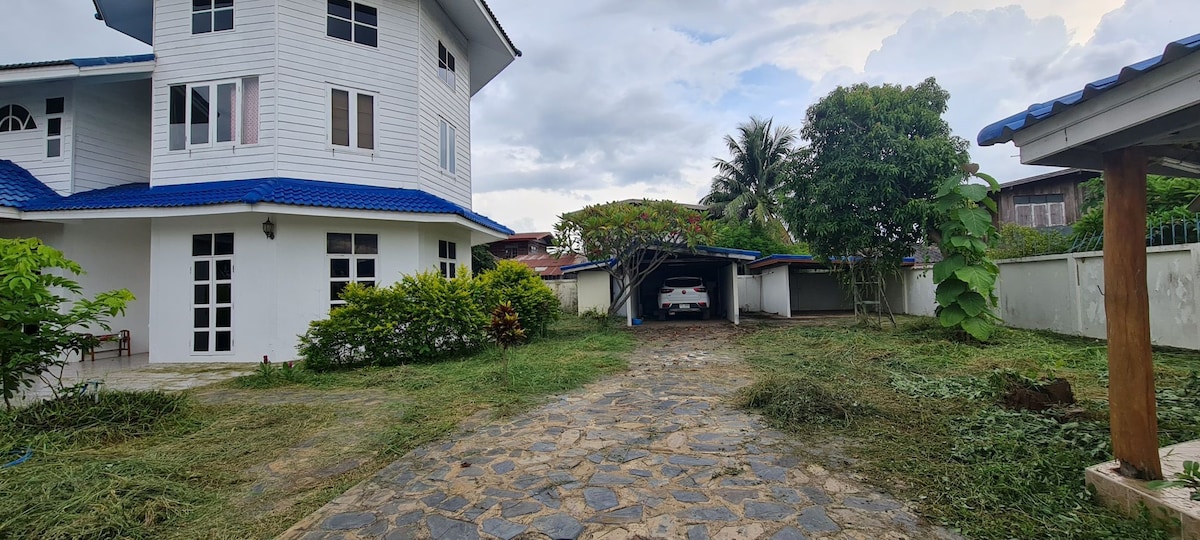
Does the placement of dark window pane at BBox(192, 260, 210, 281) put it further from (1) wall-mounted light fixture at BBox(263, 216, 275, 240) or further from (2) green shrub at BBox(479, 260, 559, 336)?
(2) green shrub at BBox(479, 260, 559, 336)

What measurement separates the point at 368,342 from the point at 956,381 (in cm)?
785

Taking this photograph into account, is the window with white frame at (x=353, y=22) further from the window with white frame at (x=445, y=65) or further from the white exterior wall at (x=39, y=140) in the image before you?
the white exterior wall at (x=39, y=140)

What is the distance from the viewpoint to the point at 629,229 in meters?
11.6

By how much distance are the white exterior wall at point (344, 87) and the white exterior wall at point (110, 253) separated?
351 cm

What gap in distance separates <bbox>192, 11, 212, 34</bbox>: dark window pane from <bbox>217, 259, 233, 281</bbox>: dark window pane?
14.8ft

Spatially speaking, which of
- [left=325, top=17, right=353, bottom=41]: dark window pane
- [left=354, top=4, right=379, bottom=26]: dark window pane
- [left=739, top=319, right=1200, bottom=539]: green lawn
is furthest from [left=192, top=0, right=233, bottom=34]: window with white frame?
[left=739, top=319, right=1200, bottom=539]: green lawn

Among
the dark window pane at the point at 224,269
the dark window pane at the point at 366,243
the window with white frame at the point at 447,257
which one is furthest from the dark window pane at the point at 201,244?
the window with white frame at the point at 447,257

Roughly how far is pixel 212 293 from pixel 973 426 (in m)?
10.9

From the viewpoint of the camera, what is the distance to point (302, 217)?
8.79 m

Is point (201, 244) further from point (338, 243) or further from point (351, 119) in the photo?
point (351, 119)

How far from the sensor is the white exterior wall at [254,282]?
8672 millimetres

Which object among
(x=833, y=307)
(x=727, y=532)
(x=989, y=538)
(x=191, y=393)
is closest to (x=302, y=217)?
(x=191, y=393)

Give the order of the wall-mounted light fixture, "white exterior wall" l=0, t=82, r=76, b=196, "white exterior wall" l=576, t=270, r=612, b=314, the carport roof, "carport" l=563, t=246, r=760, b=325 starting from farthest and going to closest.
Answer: "white exterior wall" l=576, t=270, r=612, b=314
the carport roof
"carport" l=563, t=246, r=760, b=325
"white exterior wall" l=0, t=82, r=76, b=196
the wall-mounted light fixture

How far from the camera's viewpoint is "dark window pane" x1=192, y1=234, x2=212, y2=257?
886 cm
